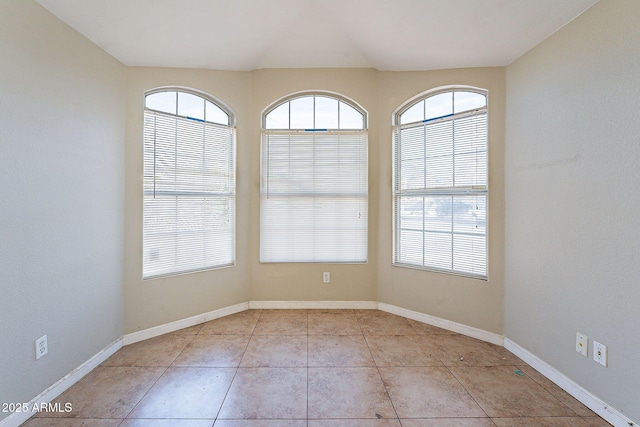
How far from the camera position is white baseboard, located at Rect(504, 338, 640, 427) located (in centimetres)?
150

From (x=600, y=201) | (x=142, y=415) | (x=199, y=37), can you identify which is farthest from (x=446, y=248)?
(x=199, y=37)

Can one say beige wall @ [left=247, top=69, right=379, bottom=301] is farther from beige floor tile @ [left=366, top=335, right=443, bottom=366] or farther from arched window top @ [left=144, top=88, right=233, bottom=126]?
beige floor tile @ [left=366, top=335, right=443, bottom=366]

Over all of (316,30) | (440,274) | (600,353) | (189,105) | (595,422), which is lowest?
(595,422)

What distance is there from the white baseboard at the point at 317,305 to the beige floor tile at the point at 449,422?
1.54 metres

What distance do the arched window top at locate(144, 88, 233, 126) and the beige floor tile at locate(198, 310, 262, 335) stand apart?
2.13m

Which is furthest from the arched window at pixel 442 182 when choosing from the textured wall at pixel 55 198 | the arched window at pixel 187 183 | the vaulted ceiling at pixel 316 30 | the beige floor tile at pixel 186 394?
the textured wall at pixel 55 198

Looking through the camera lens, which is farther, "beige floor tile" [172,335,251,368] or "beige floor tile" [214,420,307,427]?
"beige floor tile" [172,335,251,368]

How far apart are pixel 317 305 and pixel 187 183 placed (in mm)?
1964

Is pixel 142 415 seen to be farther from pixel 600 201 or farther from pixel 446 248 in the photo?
pixel 600 201

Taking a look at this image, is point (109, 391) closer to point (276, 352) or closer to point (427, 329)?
point (276, 352)

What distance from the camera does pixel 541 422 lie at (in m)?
1.53

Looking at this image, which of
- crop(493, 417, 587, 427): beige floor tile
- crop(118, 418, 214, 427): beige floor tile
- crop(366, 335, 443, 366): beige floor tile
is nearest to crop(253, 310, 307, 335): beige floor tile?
crop(366, 335, 443, 366): beige floor tile

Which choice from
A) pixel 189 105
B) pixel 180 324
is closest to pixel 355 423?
pixel 180 324

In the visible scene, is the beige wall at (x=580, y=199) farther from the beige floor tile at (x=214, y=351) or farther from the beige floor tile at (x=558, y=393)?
the beige floor tile at (x=214, y=351)
